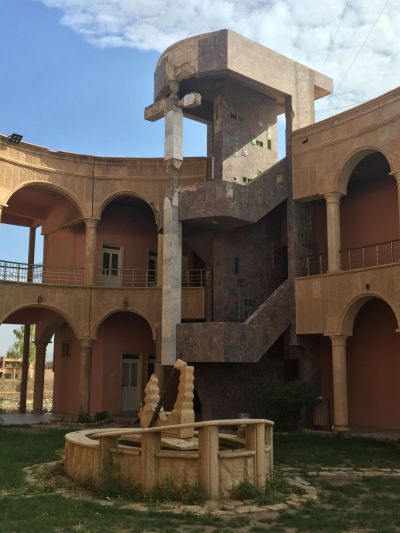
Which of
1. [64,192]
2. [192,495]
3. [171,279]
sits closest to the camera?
[192,495]

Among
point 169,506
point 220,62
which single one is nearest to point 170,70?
point 220,62

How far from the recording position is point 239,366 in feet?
71.3

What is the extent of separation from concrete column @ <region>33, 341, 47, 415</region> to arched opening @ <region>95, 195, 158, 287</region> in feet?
14.3

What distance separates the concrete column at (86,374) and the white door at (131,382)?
8.33 ft

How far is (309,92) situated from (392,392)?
1141 centimetres

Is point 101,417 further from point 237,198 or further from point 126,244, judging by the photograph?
point 237,198

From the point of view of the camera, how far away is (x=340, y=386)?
19641 millimetres

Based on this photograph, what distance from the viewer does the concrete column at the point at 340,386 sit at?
1945 centimetres

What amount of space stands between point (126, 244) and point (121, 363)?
5124 millimetres

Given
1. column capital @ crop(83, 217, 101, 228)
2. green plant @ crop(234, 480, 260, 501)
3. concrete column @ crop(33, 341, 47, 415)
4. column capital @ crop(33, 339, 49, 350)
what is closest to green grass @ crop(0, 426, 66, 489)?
green plant @ crop(234, 480, 260, 501)

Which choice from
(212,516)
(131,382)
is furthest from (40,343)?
(212,516)

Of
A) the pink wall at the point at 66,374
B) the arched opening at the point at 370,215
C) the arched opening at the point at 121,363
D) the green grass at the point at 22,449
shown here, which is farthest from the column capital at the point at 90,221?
the arched opening at the point at 370,215

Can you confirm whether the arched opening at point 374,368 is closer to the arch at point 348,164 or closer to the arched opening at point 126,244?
the arch at point 348,164

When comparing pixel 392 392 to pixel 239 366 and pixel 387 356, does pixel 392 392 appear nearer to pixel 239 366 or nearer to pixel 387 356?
pixel 387 356
